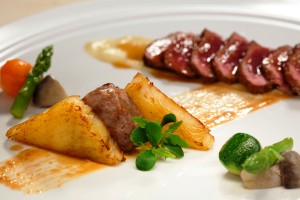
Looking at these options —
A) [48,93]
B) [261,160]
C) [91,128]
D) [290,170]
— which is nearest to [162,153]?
[91,128]

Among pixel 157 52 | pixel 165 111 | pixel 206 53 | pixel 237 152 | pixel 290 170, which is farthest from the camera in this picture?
pixel 157 52

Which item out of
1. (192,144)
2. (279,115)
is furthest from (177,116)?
(279,115)

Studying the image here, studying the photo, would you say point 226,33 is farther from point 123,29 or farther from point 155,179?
point 155,179

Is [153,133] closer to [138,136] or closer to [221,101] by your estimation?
[138,136]

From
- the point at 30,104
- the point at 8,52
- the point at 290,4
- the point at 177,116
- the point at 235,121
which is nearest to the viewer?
the point at 177,116

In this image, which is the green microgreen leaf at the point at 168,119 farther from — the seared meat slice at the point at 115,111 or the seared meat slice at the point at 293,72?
A: the seared meat slice at the point at 293,72

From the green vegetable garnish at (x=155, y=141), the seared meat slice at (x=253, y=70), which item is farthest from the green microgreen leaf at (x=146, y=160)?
the seared meat slice at (x=253, y=70)

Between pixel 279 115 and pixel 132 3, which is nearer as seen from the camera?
pixel 279 115
